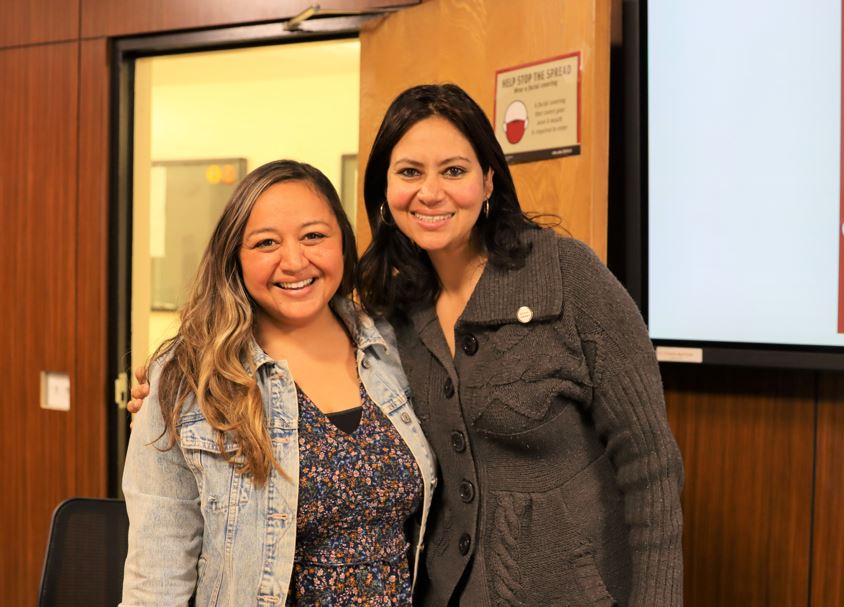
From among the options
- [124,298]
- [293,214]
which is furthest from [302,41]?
[293,214]

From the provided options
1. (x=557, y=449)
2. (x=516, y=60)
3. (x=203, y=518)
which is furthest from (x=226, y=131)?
(x=557, y=449)

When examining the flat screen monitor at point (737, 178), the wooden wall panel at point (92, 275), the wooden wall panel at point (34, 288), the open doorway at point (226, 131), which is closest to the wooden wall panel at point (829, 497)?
the flat screen monitor at point (737, 178)

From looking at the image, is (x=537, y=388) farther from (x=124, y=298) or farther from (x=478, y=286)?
(x=124, y=298)

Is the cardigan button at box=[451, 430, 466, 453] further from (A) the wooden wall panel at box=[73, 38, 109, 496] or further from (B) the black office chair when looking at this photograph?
(A) the wooden wall panel at box=[73, 38, 109, 496]

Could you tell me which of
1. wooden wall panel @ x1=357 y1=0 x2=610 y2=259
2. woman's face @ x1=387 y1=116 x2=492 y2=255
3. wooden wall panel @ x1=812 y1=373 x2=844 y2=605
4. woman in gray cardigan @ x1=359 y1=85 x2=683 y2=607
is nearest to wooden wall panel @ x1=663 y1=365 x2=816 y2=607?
wooden wall panel @ x1=812 y1=373 x2=844 y2=605

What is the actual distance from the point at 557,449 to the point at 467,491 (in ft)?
0.60

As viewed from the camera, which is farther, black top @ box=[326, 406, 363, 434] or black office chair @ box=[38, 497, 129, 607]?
black office chair @ box=[38, 497, 129, 607]

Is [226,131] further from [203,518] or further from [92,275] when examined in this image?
A: [203,518]

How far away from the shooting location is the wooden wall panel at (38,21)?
304 cm

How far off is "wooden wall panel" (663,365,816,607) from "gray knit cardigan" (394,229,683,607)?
73cm

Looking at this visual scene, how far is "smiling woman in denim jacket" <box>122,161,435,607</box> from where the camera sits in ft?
4.61

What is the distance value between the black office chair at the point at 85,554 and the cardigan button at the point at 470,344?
2.92 ft

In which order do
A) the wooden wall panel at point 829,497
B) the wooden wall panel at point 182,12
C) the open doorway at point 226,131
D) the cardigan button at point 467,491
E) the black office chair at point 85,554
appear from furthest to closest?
the open doorway at point 226,131 → the wooden wall panel at point 182,12 → the wooden wall panel at point 829,497 → the black office chair at point 85,554 → the cardigan button at point 467,491

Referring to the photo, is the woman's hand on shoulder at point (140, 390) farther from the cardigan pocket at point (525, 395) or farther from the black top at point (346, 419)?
the cardigan pocket at point (525, 395)
